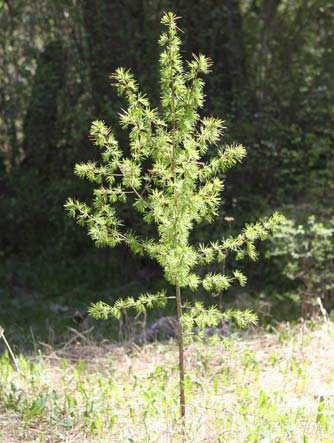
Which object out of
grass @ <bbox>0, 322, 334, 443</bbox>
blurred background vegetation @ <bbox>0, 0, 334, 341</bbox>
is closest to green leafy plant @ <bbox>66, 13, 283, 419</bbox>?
grass @ <bbox>0, 322, 334, 443</bbox>

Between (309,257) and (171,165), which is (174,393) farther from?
(309,257)

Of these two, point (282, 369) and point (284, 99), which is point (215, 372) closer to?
point (282, 369)

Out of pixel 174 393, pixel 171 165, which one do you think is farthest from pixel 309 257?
pixel 171 165

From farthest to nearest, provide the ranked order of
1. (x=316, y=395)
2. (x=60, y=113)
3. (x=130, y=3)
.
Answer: (x=60, y=113)
(x=130, y=3)
(x=316, y=395)

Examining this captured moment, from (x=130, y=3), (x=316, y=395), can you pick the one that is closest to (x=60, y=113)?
(x=130, y=3)

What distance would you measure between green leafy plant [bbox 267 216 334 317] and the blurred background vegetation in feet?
0.24

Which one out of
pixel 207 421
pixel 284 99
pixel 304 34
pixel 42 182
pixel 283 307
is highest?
pixel 304 34

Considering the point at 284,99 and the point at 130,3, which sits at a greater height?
the point at 130,3

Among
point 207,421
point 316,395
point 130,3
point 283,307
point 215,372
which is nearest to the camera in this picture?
point 207,421

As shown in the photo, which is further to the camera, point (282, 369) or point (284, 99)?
point (284, 99)

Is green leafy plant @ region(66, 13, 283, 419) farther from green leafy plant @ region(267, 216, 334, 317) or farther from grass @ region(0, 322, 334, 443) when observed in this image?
green leafy plant @ region(267, 216, 334, 317)

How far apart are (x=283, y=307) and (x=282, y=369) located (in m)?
1.73

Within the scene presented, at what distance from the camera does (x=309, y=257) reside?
6.02 meters

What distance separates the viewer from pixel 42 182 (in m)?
7.66
